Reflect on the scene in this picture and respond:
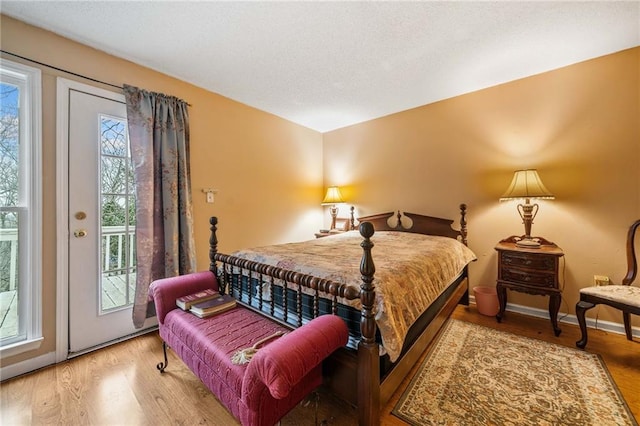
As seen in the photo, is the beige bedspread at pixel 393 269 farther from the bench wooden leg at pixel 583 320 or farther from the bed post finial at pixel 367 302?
the bench wooden leg at pixel 583 320

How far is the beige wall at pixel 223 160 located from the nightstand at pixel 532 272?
8.99ft

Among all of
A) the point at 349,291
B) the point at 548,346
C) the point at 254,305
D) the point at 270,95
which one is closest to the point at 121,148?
the point at 270,95

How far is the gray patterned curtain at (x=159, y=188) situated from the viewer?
2256mm

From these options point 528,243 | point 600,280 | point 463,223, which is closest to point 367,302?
point 528,243

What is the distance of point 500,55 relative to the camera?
230cm

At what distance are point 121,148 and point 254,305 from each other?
187cm

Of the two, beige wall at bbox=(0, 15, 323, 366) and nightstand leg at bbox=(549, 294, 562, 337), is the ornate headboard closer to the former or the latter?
nightstand leg at bbox=(549, 294, 562, 337)

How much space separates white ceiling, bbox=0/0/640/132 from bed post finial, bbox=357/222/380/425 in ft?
5.49

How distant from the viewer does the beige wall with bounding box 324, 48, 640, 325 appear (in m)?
2.28

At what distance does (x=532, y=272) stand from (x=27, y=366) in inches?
163

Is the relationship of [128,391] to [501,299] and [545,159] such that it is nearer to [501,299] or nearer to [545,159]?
[501,299]

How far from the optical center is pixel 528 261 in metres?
2.36

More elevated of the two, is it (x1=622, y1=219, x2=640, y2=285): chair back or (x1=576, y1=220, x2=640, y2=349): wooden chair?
(x1=622, y1=219, x2=640, y2=285): chair back

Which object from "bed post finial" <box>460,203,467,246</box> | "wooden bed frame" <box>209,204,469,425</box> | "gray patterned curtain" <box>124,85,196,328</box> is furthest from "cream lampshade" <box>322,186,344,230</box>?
"wooden bed frame" <box>209,204,469,425</box>
